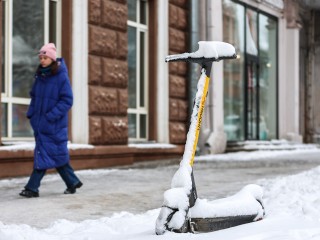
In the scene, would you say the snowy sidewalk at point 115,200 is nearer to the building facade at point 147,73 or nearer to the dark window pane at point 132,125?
the building facade at point 147,73

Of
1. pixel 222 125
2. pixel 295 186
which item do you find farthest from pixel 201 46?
pixel 222 125

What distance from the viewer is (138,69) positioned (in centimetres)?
1250

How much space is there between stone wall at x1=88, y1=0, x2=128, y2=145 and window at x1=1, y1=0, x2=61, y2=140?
2.23 feet

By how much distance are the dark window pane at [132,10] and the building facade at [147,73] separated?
19 millimetres

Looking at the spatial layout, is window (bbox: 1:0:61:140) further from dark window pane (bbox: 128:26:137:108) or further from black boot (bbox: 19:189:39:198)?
black boot (bbox: 19:189:39:198)

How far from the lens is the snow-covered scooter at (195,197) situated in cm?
380

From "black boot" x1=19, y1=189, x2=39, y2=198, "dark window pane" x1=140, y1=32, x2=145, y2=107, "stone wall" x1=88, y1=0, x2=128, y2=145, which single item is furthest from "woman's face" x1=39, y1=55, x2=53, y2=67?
"dark window pane" x1=140, y1=32, x2=145, y2=107

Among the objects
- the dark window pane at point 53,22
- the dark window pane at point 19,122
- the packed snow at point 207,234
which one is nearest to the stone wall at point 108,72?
the dark window pane at point 53,22

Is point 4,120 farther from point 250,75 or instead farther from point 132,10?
point 250,75

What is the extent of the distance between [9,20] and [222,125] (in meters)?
7.42

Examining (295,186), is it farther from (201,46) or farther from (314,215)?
(201,46)

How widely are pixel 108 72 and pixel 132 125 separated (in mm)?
1864

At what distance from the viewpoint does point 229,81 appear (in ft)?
53.6

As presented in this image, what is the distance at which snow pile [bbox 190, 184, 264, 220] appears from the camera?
13.1 ft
